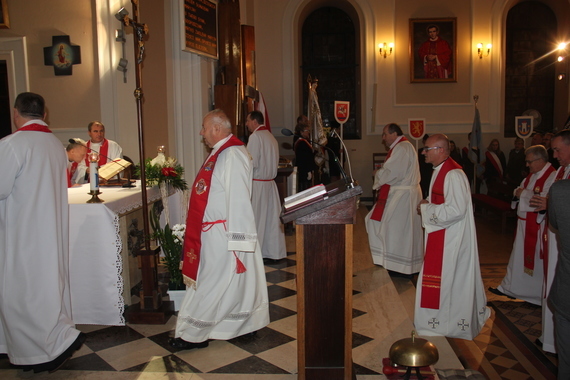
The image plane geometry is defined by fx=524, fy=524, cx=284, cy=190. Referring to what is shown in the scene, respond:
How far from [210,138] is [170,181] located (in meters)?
1.19

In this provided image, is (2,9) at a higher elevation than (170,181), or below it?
higher

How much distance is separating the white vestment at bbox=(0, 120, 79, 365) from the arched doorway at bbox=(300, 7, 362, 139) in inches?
420

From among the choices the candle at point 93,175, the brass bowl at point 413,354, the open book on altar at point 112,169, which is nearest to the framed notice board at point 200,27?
the open book on altar at point 112,169

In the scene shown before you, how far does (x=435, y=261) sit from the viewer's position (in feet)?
13.8

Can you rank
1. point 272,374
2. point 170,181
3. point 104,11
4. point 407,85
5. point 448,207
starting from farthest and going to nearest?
point 407,85
point 104,11
point 170,181
point 448,207
point 272,374

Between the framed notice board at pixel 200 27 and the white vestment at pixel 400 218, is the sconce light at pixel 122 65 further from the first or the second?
the white vestment at pixel 400 218

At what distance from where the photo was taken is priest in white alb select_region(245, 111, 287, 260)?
6.22m

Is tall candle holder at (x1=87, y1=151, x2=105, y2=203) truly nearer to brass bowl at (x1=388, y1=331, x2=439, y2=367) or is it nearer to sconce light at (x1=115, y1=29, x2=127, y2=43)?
sconce light at (x1=115, y1=29, x2=127, y2=43)

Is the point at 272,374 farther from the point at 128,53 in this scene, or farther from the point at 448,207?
the point at 128,53

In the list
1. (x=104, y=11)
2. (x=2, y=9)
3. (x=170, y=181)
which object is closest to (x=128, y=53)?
(x=104, y=11)

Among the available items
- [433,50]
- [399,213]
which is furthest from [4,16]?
[433,50]

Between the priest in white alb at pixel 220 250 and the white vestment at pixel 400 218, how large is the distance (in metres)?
2.60

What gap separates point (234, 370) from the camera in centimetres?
338

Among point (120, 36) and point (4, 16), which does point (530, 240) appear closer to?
point (120, 36)
